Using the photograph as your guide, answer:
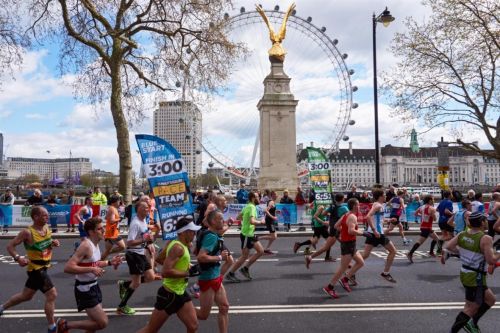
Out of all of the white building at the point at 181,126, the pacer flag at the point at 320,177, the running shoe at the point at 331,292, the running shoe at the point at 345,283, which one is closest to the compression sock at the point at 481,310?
the running shoe at the point at 331,292

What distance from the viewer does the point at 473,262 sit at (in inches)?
235

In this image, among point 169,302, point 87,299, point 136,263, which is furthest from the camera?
point 136,263

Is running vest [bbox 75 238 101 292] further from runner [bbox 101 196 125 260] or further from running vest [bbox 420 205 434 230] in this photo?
running vest [bbox 420 205 434 230]

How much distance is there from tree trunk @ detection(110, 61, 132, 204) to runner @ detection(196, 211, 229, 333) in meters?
15.9

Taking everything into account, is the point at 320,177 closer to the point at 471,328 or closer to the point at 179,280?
the point at 471,328

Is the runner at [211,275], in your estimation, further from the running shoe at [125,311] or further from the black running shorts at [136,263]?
the black running shorts at [136,263]

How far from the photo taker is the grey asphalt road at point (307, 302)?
6.58 m

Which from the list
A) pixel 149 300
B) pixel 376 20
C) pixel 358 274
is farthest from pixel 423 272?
pixel 376 20

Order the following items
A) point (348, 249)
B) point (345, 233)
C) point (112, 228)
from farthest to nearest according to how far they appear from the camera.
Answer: point (112, 228), point (345, 233), point (348, 249)

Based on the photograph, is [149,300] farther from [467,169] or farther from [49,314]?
[467,169]

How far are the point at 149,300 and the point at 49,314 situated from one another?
216 cm

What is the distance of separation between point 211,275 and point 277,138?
95.8 feet

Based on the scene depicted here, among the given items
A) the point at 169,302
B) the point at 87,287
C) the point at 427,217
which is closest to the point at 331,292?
the point at 169,302

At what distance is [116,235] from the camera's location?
36.3ft
